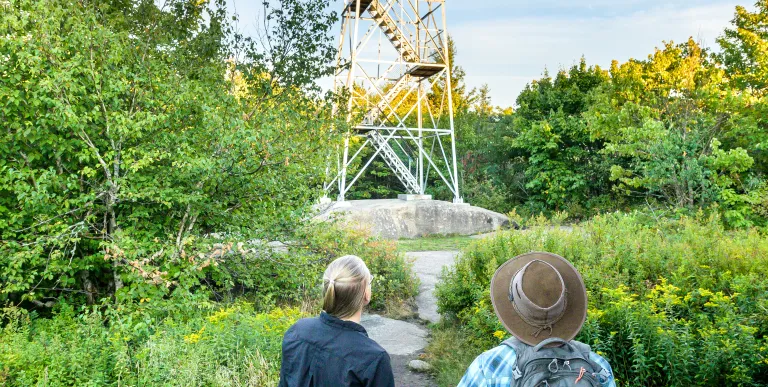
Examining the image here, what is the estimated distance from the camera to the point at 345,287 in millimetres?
2680

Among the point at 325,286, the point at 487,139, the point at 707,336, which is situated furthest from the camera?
the point at 487,139

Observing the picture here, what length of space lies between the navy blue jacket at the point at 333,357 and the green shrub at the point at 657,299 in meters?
2.87

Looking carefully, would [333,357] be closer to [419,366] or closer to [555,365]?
[555,365]

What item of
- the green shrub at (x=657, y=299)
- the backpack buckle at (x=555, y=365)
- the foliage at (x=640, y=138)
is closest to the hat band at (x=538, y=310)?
the backpack buckle at (x=555, y=365)

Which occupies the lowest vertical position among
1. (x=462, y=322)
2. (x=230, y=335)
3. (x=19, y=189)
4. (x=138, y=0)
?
(x=462, y=322)

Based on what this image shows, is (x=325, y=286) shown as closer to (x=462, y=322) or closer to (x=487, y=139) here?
(x=462, y=322)

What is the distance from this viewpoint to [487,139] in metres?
29.5

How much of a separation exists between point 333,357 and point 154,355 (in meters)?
3.26

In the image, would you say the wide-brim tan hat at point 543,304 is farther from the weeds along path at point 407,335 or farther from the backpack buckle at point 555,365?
the weeds along path at point 407,335

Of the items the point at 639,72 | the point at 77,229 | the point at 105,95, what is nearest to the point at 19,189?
the point at 77,229

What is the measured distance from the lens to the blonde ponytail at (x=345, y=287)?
2678mm

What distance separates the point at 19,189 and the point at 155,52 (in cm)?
260

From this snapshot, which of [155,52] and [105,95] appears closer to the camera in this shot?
[105,95]


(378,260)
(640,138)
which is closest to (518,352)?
(378,260)
